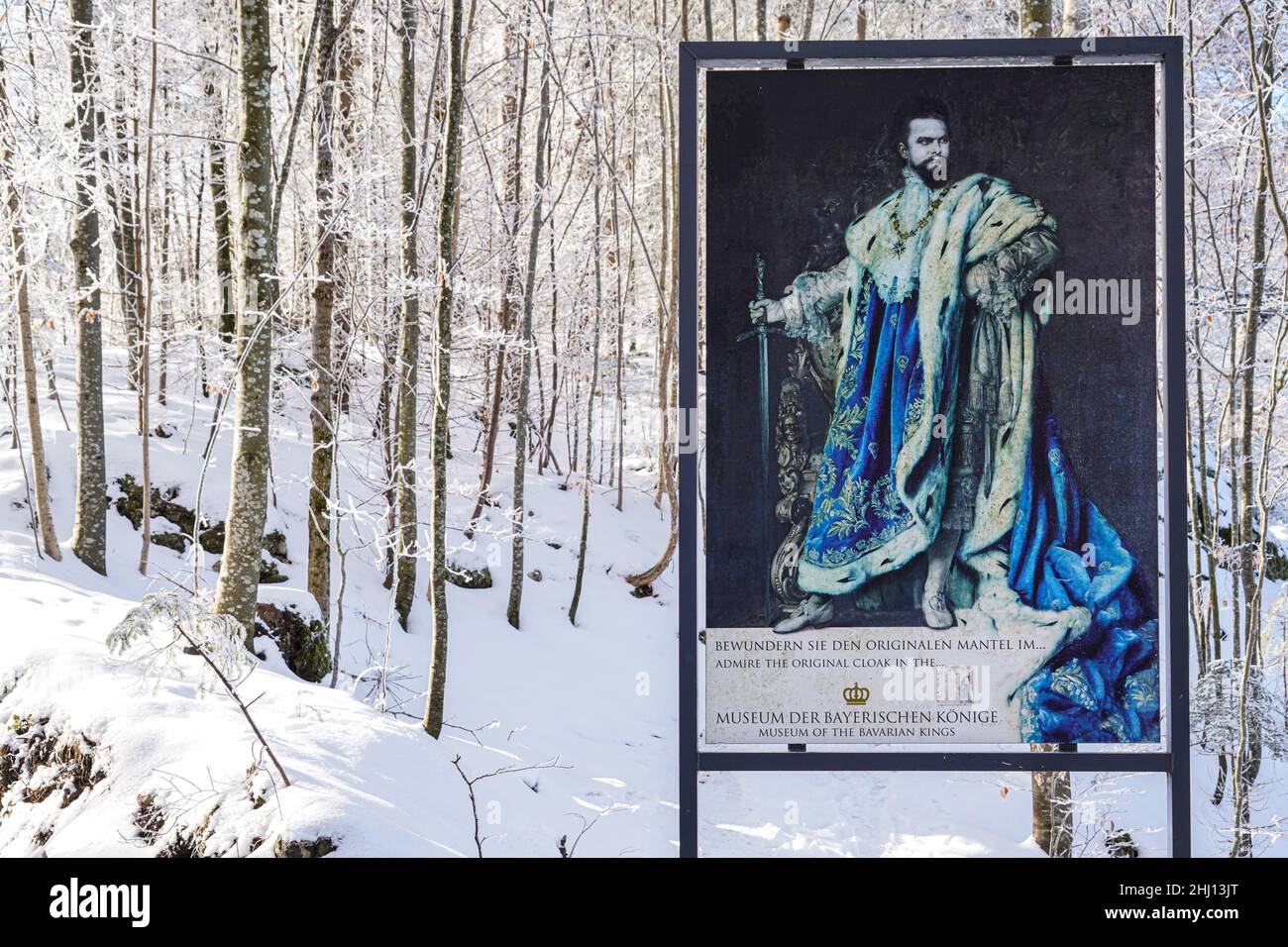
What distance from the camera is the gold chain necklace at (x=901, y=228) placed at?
Result: 3184mm

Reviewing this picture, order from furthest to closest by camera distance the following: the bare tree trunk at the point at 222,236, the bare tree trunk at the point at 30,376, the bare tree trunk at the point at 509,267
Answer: the bare tree trunk at the point at 509,267
the bare tree trunk at the point at 30,376
the bare tree trunk at the point at 222,236

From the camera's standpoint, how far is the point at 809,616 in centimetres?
320

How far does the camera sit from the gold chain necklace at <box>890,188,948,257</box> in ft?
10.4

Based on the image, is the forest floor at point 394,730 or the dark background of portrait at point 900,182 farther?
the forest floor at point 394,730

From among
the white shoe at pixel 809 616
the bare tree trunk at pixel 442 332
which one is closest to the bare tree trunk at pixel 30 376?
the bare tree trunk at pixel 442 332

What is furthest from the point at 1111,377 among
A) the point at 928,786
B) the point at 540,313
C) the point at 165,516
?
the point at 540,313

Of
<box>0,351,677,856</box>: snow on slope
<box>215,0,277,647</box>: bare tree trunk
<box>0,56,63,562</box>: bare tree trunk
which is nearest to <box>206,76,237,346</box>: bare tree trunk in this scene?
<box>215,0,277,647</box>: bare tree trunk

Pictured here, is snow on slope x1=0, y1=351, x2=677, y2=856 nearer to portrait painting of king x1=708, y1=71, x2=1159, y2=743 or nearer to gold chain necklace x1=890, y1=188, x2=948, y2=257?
portrait painting of king x1=708, y1=71, x2=1159, y2=743

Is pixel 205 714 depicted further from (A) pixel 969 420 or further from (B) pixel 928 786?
(B) pixel 928 786

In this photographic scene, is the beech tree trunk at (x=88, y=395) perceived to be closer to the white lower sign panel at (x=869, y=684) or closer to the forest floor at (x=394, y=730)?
the forest floor at (x=394, y=730)

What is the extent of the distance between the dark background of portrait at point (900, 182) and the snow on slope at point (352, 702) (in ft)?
6.90

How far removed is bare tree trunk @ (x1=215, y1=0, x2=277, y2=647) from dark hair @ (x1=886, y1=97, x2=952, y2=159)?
160 inches

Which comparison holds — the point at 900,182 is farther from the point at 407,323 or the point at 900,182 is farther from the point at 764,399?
the point at 407,323

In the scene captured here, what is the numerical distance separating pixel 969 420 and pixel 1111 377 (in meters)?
0.51
